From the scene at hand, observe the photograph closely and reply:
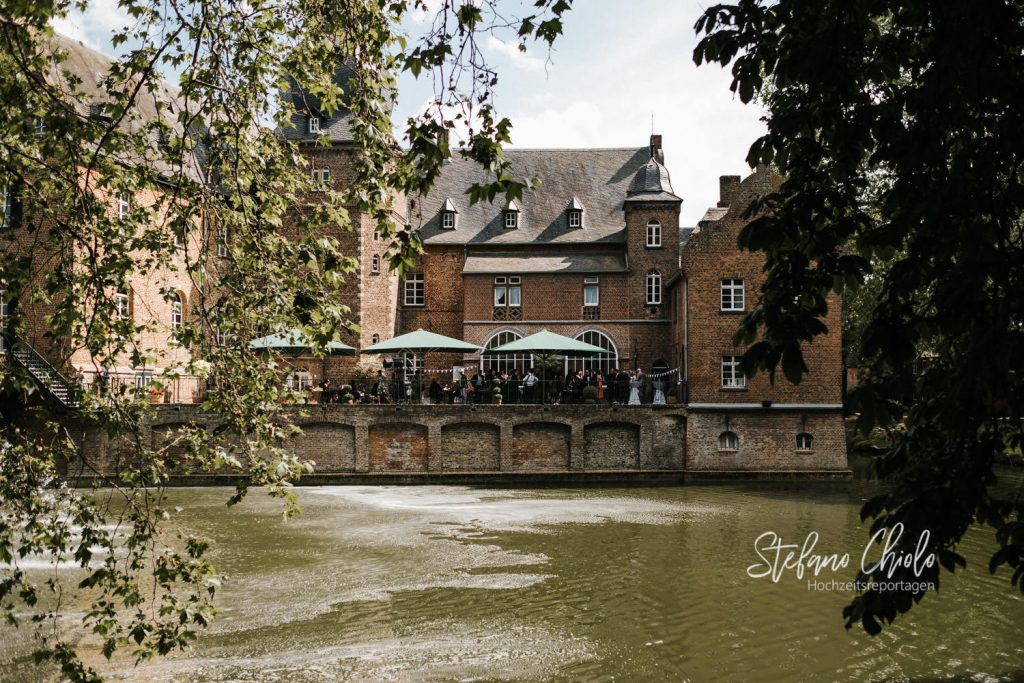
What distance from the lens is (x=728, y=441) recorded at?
26.4 metres

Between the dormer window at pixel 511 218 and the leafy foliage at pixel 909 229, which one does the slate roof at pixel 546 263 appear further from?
the leafy foliage at pixel 909 229

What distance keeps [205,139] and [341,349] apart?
20.5m

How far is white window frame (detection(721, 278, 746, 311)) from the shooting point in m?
27.0

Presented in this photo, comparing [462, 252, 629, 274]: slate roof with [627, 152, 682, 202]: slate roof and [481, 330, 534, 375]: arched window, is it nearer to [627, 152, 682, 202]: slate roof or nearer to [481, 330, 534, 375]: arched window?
[627, 152, 682, 202]: slate roof

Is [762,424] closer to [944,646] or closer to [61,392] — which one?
[944,646]

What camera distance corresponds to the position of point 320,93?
6020 mm

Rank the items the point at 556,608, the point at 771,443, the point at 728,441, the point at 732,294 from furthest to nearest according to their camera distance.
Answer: the point at 732,294 → the point at 728,441 → the point at 771,443 → the point at 556,608

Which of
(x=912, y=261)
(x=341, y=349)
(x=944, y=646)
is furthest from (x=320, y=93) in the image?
(x=341, y=349)

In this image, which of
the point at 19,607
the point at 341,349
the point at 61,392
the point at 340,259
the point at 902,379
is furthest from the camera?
the point at 341,349

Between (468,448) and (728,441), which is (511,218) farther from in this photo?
(728,441)

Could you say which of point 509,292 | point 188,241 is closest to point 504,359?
point 509,292

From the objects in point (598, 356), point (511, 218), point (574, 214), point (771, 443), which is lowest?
point (771, 443)

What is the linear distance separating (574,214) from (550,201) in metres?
1.65

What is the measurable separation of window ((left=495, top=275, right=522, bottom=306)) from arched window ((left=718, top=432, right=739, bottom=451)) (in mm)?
10551
